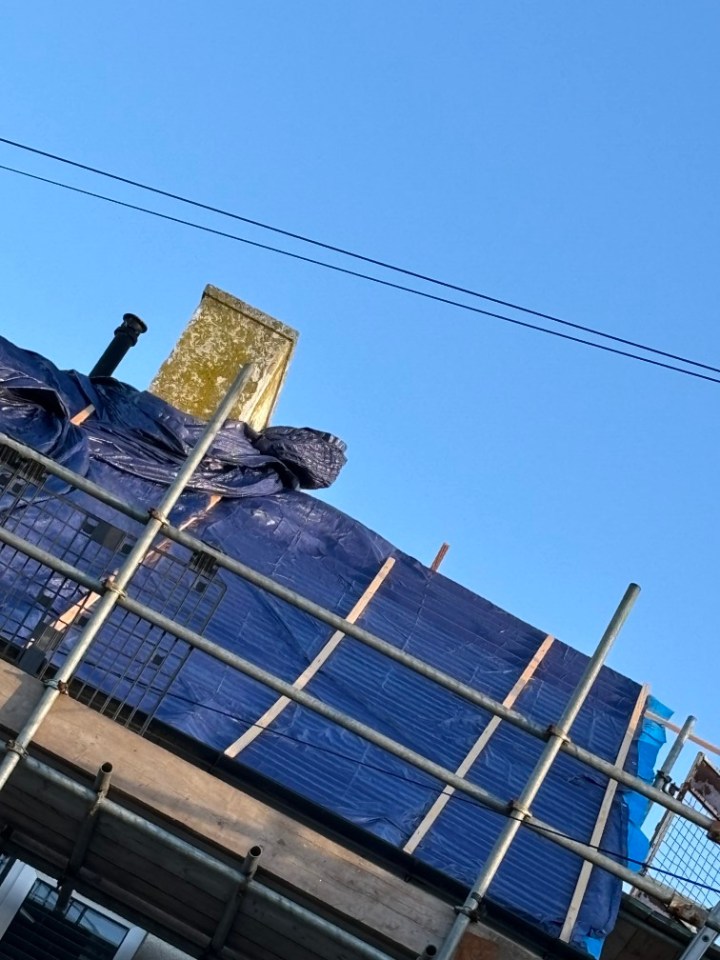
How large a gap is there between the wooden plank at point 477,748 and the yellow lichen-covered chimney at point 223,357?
3622 mm

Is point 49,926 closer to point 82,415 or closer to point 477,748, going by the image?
point 477,748

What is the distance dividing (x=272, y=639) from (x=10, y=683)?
9.75 ft

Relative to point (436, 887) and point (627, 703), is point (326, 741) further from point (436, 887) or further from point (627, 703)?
point (627, 703)

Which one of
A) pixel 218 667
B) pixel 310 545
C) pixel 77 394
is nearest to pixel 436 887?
pixel 218 667

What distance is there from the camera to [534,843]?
7.02 meters

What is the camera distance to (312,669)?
7.52m

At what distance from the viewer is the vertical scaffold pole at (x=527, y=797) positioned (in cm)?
467

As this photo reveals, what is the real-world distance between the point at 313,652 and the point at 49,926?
2.41 metres

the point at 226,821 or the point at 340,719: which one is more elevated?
the point at 340,719

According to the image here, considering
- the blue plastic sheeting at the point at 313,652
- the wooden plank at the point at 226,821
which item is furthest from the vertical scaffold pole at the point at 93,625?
the blue plastic sheeting at the point at 313,652

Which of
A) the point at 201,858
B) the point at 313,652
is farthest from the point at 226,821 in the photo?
the point at 313,652

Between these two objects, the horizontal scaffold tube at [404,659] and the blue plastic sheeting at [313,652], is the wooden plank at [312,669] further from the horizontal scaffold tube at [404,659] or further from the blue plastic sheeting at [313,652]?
the horizontal scaffold tube at [404,659]

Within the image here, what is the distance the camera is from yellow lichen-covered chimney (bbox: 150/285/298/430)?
35.1 feet

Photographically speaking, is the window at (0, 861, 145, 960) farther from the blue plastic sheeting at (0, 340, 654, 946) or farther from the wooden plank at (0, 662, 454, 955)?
the wooden plank at (0, 662, 454, 955)
